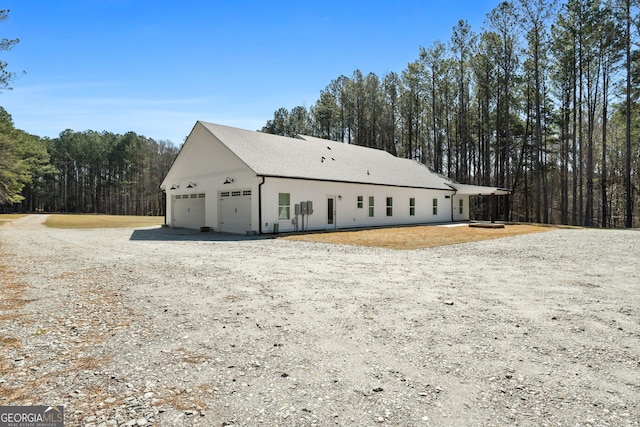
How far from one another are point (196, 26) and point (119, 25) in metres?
2.45

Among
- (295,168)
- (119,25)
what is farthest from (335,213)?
(119,25)

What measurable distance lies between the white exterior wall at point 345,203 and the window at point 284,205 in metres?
0.17

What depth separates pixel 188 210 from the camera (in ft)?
75.4

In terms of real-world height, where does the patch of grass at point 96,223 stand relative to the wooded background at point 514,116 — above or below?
below

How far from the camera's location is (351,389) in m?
2.84

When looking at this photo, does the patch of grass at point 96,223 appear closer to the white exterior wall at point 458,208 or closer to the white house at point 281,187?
the white house at point 281,187

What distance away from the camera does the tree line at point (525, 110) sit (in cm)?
2792

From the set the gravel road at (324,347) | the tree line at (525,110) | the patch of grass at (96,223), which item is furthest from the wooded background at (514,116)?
the gravel road at (324,347)

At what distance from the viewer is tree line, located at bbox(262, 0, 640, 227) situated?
2792cm

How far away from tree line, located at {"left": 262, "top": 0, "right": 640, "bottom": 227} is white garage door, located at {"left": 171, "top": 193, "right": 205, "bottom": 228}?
24729 mm

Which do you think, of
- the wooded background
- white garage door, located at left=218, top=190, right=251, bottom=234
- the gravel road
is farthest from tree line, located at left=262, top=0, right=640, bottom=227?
the gravel road

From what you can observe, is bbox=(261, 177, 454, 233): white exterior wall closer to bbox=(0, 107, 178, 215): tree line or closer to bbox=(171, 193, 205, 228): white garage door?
bbox=(171, 193, 205, 228): white garage door

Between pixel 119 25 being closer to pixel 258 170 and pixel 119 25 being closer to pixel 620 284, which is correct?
pixel 258 170

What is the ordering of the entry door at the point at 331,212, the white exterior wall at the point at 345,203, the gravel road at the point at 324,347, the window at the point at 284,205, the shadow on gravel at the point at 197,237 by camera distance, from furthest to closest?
the entry door at the point at 331,212 < the window at the point at 284,205 < the white exterior wall at the point at 345,203 < the shadow on gravel at the point at 197,237 < the gravel road at the point at 324,347
